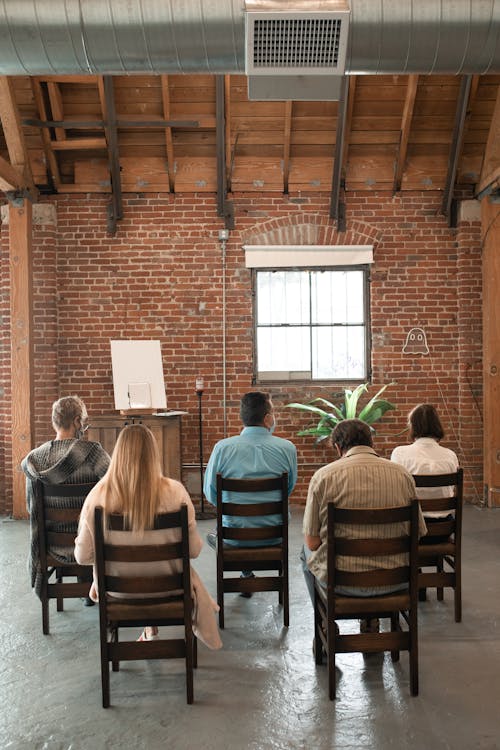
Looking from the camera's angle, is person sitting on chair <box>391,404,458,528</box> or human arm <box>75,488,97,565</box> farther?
person sitting on chair <box>391,404,458,528</box>

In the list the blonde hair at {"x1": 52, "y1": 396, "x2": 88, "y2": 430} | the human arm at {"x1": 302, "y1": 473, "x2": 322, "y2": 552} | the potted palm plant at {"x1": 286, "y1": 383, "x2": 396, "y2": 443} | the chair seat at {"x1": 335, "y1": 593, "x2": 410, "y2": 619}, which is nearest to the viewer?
the chair seat at {"x1": 335, "y1": 593, "x2": 410, "y2": 619}

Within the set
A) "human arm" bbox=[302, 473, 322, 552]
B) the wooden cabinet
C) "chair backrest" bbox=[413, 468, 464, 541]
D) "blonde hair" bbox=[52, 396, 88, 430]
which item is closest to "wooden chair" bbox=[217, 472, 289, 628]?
"human arm" bbox=[302, 473, 322, 552]

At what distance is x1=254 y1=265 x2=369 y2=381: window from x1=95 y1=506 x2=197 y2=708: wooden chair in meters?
4.61

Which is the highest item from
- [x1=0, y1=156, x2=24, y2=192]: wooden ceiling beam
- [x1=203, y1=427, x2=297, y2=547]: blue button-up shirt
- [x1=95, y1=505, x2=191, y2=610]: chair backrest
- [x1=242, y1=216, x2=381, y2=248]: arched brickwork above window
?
[x1=0, y1=156, x2=24, y2=192]: wooden ceiling beam

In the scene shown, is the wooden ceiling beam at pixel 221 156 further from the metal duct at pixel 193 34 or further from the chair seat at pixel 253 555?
the chair seat at pixel 253 555

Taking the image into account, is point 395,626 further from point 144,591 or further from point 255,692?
point 144,591

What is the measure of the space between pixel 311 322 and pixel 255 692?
4952 mm

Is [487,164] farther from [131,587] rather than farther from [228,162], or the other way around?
[131,587]

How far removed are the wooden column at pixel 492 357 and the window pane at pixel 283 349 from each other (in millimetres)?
1949

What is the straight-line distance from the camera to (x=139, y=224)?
7.52 m

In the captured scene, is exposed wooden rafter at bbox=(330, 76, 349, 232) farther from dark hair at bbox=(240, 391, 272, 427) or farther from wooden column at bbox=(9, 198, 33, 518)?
dark hair at bbox=(240, 391, 272, 427)

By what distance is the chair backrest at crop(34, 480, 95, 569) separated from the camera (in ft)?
12.5

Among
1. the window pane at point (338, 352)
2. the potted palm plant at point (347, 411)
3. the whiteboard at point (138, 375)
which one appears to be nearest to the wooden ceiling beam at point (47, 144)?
the whiteboard at point (138, 375)

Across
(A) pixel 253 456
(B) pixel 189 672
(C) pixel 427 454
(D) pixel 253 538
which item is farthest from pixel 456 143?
(B) pixel 189 672
